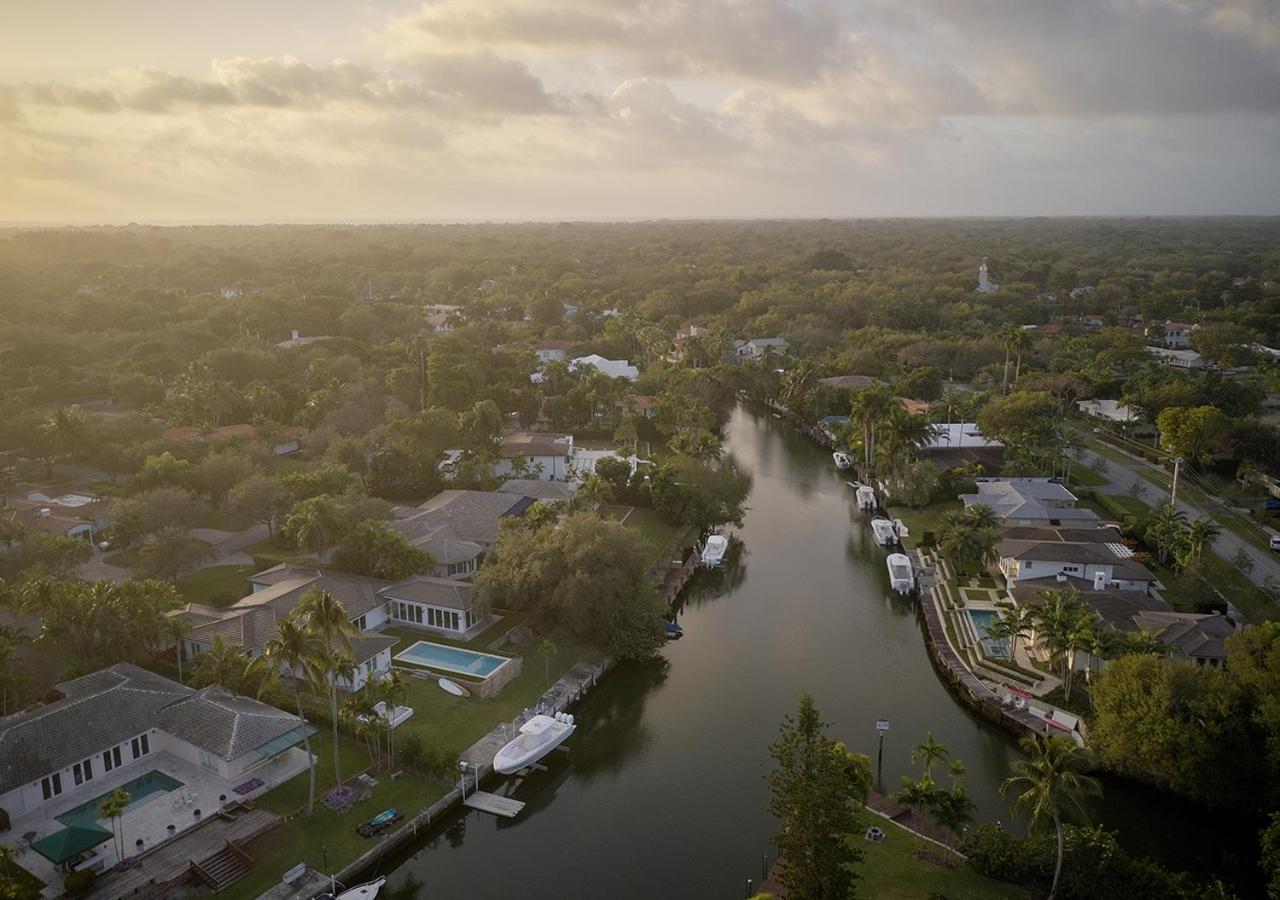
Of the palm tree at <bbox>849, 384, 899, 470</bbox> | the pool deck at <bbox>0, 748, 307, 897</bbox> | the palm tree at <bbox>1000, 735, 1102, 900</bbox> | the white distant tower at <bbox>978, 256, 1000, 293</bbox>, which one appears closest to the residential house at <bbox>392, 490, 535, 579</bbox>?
the pool deck at <bbox>0, 748, 307, 897</bbox>

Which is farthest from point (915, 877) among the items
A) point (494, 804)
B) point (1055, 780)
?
point (494, 804)

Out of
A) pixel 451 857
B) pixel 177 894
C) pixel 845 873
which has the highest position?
pixel 845 873

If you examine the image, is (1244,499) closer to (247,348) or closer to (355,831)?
(355,831)

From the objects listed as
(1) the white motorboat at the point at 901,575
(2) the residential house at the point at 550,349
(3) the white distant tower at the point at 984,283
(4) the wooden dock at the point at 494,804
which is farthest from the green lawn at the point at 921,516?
(3) the white distant tower at the point at 984,283

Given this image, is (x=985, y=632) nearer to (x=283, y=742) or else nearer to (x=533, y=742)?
(x=533, y=742)

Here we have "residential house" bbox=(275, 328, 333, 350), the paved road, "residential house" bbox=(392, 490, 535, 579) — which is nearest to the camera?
"residential house" bbox=(392, 490, 535, 579)

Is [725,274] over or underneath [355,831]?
over

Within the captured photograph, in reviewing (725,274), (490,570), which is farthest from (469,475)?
(725,274)

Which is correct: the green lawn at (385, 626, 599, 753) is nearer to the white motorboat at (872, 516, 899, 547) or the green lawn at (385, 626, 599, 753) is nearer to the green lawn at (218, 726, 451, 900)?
the green lawn at (218, 726, 451, 900)
